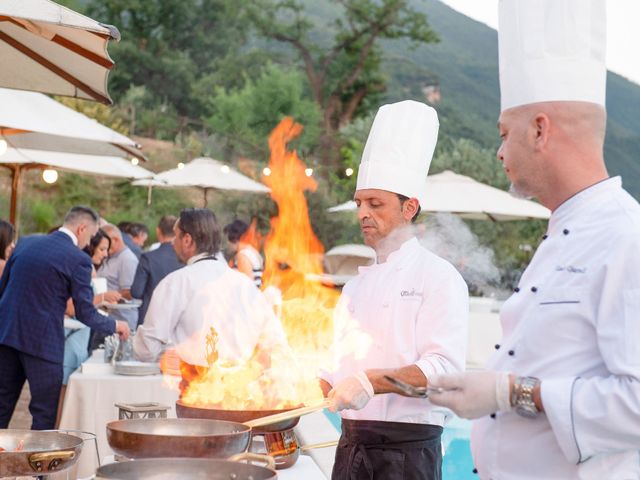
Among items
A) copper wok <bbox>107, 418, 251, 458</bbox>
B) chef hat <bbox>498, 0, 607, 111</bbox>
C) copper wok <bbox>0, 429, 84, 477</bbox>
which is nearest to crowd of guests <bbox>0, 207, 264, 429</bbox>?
copper wok <bbox>0, 429, 84, 477</bbox>

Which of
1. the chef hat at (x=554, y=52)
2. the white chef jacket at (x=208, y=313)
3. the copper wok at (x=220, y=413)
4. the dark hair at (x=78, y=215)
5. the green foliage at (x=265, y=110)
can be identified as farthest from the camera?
the green foliage at (x=265, y=110)

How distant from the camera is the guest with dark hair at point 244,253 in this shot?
8.48m

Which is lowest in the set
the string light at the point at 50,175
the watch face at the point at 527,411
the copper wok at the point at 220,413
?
the copper wok at the point at 220,413

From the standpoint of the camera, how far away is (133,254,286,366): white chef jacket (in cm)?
518

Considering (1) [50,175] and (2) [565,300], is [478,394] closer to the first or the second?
(2) [565,300]

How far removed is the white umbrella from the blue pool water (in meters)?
3.30

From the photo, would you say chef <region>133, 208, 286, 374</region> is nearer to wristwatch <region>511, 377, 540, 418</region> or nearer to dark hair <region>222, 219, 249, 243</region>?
wristwatch <region>511, 377, 540, 418</region>

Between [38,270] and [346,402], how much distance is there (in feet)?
13.0

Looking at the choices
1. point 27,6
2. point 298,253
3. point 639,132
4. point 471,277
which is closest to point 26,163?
point 298,253

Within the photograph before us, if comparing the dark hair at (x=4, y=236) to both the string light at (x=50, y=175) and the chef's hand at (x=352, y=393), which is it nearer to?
the string light at (x=50, y=175)

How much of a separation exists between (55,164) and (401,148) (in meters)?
5.97

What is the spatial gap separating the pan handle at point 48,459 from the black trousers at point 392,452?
1.22m

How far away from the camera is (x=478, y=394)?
1.94 m

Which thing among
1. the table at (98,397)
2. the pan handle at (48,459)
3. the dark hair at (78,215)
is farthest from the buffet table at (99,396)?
the pan handle at (48,459)
